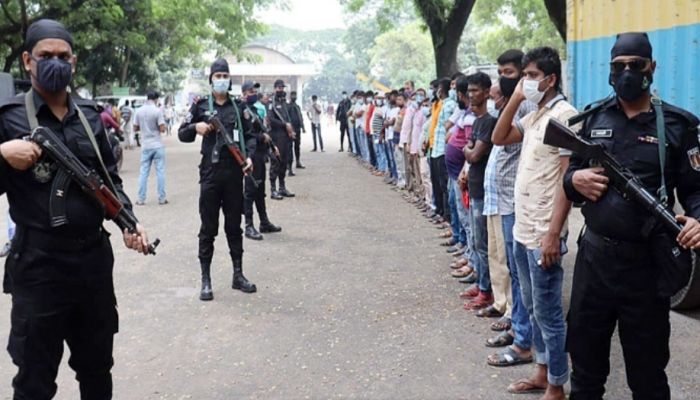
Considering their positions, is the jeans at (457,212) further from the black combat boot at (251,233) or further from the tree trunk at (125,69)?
the tree trunk at (125,69)

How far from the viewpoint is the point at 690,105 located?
16.4 ft

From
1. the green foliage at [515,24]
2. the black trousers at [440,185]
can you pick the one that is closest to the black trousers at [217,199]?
the black trousers at [440,185]

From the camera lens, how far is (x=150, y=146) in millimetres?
11812

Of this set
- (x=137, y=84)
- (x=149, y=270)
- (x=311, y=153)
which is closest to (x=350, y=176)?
(x=311, y=153)

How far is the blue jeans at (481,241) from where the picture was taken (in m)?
5.49

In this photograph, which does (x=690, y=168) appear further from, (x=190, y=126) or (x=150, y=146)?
(x=150, y=146)

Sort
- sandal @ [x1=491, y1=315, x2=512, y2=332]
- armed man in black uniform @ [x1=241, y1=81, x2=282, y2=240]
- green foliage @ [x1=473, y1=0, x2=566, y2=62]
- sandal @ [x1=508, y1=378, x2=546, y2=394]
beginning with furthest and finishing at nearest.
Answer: green foliage @ [x1=473, y1=0, x2=566, y2=62] → armed man in black uniform @ [x1=241, y1=81, x2=282, y2=240] → sandal @ [x1=491, y1=315, x2=512, y2=332] → sandal @ [x1=508, y1=378, x2=546, y2=394]

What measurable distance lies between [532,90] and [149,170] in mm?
9252

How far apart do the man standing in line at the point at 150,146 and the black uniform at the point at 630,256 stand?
9.63 meters

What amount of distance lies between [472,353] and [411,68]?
61061 mm

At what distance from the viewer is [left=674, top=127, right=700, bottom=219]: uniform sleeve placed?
290 cm

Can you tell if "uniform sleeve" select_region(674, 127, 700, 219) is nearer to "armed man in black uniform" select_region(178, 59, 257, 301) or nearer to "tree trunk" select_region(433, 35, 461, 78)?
"armed man in black uniform" select_region(178, 59, 257, 301)

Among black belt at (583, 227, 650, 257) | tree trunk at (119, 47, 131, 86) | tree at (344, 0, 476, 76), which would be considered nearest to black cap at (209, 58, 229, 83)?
black belt at (583, 227, 650, 257)

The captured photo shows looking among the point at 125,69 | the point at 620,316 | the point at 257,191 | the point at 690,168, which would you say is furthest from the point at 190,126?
the point at 125,69
